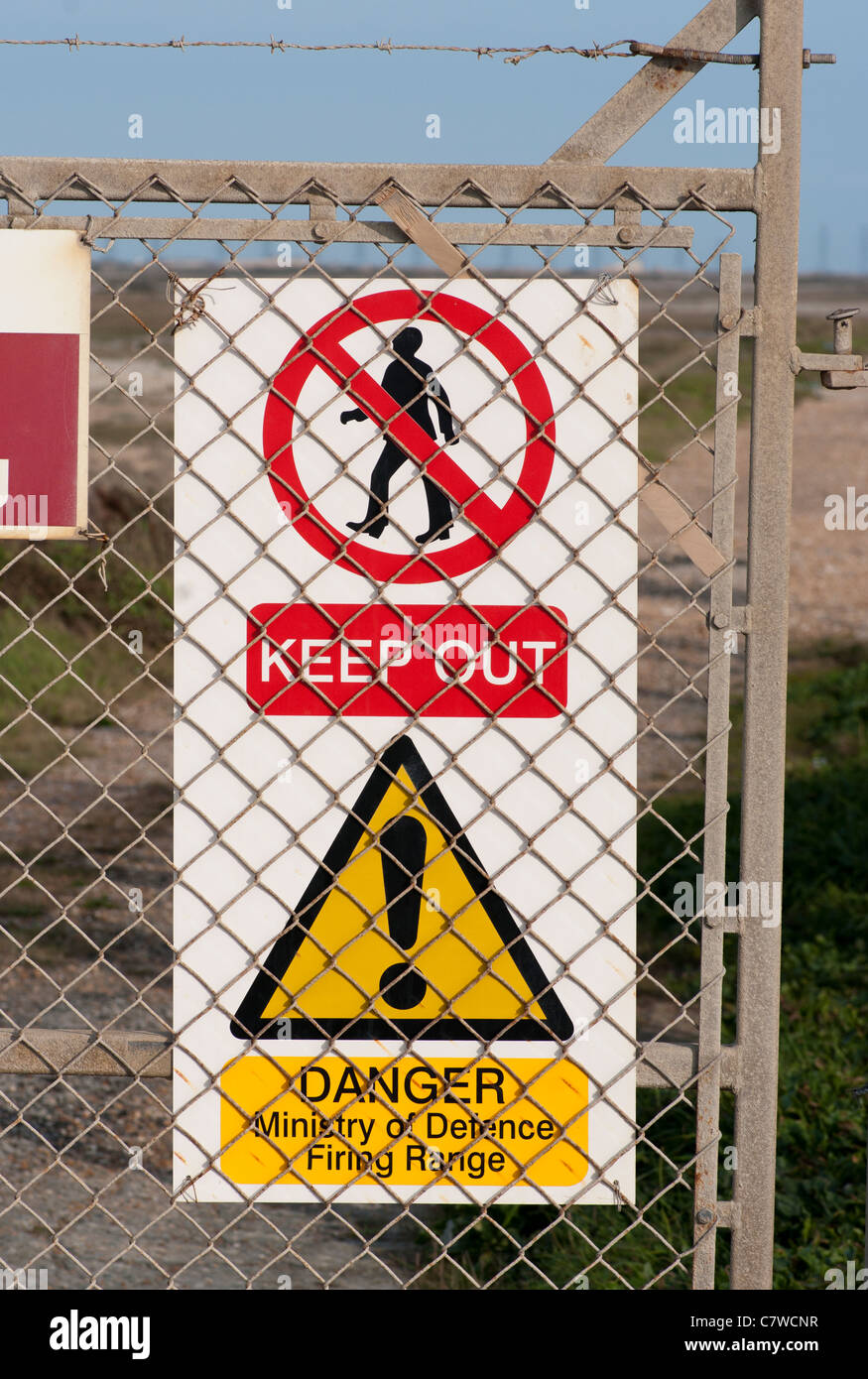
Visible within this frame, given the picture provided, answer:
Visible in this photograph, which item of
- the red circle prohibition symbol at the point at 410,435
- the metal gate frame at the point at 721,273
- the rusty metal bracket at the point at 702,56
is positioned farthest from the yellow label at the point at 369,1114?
the rusty metal bracket at the point at 702,56

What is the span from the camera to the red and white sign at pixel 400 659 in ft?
5.65

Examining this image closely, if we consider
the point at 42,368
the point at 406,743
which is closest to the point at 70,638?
the point at 42,368

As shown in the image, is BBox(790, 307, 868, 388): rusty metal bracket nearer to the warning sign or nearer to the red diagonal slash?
the warning sign

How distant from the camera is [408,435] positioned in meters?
1.71

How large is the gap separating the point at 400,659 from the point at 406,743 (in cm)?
12

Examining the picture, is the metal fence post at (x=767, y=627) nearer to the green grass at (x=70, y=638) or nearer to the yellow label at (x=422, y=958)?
the yellow label at (x=422, y=958)

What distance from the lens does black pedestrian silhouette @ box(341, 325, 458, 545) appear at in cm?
170

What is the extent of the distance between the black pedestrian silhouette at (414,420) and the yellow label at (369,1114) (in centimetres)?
74

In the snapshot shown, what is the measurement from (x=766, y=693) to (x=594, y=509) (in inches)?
13.7

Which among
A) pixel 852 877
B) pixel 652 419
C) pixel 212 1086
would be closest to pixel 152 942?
pixel 852 877

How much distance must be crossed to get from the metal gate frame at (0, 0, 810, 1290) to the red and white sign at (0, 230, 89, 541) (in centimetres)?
5

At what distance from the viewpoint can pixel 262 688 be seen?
173cm

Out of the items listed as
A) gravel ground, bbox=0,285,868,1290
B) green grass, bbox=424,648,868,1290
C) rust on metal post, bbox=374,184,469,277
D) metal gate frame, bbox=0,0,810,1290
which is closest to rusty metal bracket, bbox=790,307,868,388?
metal gate frame, bbox=0,0,810,1290

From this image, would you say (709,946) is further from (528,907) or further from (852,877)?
(852,877)
